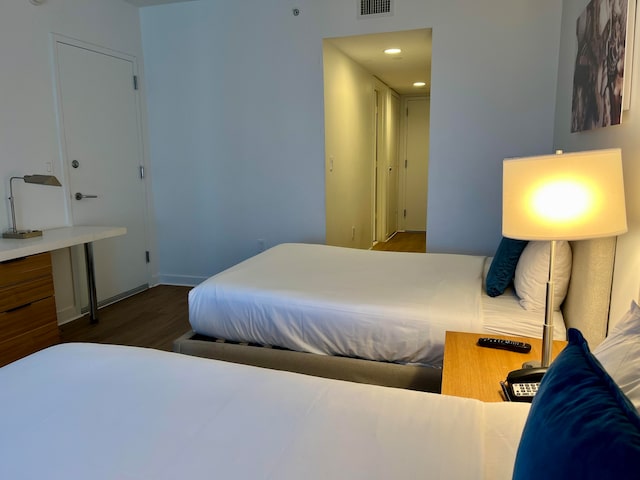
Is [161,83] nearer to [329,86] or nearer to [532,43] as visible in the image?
[329,86]

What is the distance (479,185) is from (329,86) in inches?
61.4

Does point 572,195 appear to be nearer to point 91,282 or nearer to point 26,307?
point 26,307

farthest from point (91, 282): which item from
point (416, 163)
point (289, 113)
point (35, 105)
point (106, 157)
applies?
point (416, 163)

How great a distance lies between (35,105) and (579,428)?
3.82 m

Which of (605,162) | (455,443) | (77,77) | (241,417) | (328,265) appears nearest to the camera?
(455,443)

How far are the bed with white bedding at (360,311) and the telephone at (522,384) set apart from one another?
16.3 inches

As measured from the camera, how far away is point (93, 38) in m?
3.80

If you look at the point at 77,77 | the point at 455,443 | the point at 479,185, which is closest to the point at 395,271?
the point at 479,185

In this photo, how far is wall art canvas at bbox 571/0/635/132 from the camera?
1.65m

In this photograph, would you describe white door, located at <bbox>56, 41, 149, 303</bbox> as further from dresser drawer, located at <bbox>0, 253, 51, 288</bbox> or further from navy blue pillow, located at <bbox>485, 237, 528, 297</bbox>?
navy blue pillow, located at <bbox>485, 237, 528, 297</bbox>

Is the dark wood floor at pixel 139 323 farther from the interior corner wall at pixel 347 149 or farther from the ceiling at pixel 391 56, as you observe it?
the ceiling at pixel 391 56

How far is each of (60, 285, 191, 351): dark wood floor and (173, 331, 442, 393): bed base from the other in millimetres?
847

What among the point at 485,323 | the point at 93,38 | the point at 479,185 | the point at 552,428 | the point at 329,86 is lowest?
the point at 485,323

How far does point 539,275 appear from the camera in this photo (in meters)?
2.06
